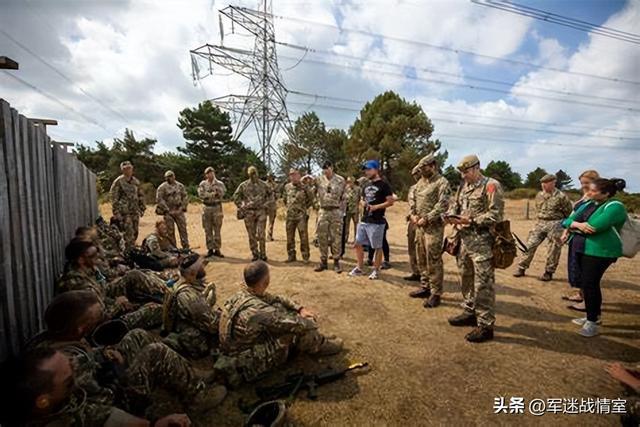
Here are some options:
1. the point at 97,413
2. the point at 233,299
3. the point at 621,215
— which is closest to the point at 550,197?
the point at 621,215

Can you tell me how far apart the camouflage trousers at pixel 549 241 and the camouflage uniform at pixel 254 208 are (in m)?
5.50

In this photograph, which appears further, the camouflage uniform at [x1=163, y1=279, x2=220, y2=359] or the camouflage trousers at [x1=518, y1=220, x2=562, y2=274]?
the camouflage trousers at [x1=518, y1=220, x2=562, y2=274]

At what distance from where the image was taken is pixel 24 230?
9.48 feet

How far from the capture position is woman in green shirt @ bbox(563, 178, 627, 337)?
3449 millimetres

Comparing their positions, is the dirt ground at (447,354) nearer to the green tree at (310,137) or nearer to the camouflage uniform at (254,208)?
the camouflage uniform at (254,208)

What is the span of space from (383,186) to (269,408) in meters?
4.02

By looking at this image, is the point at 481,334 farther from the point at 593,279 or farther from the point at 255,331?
the point at 255,331

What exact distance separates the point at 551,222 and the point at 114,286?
737 cm

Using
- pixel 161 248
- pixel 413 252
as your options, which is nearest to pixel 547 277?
pixel 413 252

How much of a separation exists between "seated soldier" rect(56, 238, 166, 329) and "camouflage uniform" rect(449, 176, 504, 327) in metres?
3.76

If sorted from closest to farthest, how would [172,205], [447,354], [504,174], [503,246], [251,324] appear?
[251,324] < [447,354] < [503,246] < [172,205] < [504,174]

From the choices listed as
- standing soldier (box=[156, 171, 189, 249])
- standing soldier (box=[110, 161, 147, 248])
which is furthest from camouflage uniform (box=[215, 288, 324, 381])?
standing soldier (box=[110, 161, 147, 248])

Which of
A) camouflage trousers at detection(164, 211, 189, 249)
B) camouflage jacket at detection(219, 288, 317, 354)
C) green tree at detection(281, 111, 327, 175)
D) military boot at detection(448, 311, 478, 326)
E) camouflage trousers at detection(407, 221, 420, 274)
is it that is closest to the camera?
camouflage jacket at detection(219, 288, 317, 354)

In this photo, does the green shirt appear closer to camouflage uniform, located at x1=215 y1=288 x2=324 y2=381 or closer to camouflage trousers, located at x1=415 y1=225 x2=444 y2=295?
camouflage trousers, located at x1=415 y1=225 x2=444 y2=295
